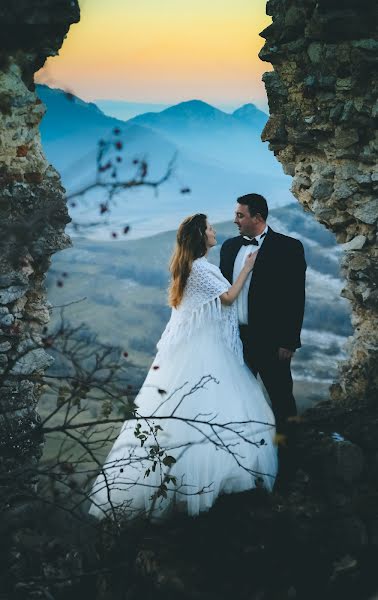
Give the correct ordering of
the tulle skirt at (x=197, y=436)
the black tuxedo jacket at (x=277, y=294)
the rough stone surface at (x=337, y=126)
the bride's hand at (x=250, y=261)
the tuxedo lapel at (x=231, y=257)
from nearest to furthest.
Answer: the tulle skirt at (x=197, y=436) < the bride's hand at (x=250, y=261) < the black tuxedo jacket at (x=277, y=294) < the tuxedo lapel at (x=231, y=257) < the rough stone surface at (x=337, y=126)

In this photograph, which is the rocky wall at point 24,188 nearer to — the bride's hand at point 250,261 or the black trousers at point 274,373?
the bride's hand at point 250,261

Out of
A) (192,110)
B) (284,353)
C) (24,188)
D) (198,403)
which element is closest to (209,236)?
(284,353)

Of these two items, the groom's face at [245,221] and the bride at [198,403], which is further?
the groom's face at [245,221]

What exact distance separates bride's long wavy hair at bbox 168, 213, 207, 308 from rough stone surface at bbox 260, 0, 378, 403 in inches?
65.4

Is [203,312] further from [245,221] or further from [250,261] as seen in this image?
[245,221]

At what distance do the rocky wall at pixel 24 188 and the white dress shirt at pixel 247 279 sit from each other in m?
1.40

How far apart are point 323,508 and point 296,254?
1.96 metres

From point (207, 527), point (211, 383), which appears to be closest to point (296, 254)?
point (211, 383)

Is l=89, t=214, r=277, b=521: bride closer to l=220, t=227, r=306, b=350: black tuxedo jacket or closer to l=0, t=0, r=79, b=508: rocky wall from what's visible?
l=220, t=227, r=306, b=350: black tuxedo jacket

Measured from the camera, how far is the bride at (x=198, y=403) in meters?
4.62

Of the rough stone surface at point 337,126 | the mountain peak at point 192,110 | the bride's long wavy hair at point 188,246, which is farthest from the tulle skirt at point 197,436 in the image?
the mountain peak at point 192,110

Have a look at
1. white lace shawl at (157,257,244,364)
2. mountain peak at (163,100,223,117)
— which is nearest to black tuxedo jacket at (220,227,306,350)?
white lace shawl at (157,257,244,364)

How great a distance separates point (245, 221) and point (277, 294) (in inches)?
24.8

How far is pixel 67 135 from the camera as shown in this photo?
1059 inches
